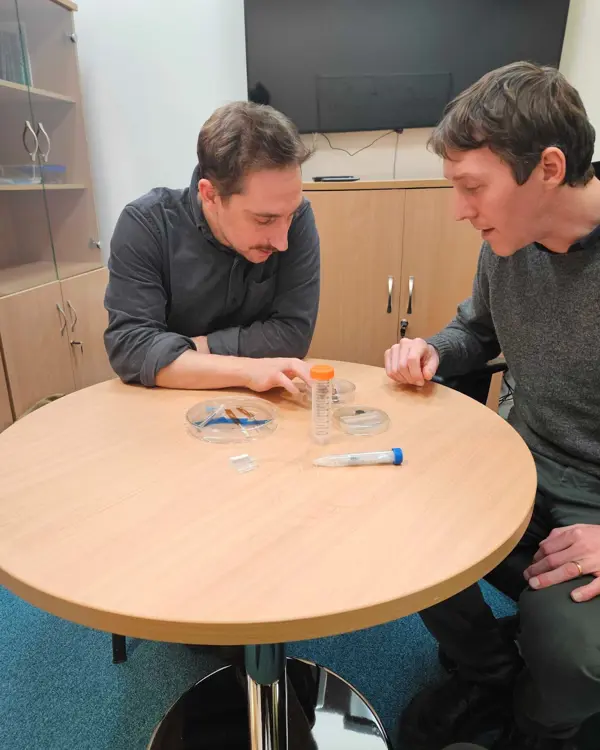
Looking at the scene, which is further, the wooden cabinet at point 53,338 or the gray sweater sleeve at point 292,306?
Result: the wooden cabinet at point 53,338

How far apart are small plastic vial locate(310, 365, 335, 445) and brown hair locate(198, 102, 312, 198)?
47cm

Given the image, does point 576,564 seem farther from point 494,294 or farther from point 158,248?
point 158,248

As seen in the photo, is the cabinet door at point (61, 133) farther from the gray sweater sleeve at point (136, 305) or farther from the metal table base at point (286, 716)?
the metal table base at point (286, 716)

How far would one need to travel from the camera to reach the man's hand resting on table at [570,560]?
83 cm

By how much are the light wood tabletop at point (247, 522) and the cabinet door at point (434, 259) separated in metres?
1.44

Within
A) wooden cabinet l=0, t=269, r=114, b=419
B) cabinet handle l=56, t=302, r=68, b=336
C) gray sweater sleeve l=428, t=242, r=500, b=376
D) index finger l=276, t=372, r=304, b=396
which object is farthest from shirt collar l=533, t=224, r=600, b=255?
cabinet handle l=56, t=302, r=68, b=336

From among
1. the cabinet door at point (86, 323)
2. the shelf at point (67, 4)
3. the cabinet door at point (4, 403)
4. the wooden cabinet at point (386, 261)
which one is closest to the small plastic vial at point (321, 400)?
the wooden cabinet at point (386, 261)

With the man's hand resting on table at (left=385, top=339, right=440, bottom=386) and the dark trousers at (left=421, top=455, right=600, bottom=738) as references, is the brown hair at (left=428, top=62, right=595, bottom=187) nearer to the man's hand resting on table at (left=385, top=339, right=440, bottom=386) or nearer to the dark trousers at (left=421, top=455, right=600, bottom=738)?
the man's hand resting on table at (left=385, top=339, right=440, bottom=386)

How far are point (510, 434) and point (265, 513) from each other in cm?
48

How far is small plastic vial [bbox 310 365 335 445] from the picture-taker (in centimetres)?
87

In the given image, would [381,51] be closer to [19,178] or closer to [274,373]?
[19,178]

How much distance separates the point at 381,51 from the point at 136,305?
1.82 m

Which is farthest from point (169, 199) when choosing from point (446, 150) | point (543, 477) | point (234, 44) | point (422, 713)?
point (234, 44)

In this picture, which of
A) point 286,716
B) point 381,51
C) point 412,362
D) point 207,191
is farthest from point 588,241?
point 381,51
